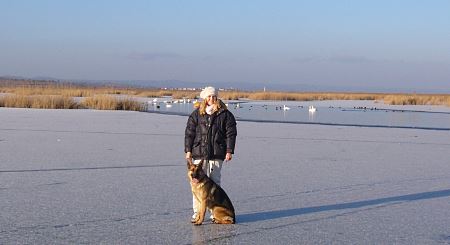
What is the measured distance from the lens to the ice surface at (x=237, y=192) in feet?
19.0

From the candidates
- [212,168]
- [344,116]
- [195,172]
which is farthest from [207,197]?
[344,116]

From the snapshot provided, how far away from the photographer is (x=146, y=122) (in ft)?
68.2

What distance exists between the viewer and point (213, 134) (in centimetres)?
655

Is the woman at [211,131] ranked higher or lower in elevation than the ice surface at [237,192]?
higher

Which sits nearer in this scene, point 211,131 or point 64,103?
point 211,131

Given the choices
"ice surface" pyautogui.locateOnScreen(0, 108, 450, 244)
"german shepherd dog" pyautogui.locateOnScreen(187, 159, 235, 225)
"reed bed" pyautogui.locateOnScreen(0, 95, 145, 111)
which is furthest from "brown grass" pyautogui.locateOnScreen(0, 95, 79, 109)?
"german shepherd dog" pyautogui.locateOnScreen(187, 159, 235, 225)

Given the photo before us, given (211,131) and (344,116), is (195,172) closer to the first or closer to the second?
(211,131)

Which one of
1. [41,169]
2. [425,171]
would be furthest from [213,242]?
[425,171]

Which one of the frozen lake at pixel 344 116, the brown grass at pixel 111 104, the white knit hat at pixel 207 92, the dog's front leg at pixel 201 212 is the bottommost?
the frozen lake at pixel 344 116

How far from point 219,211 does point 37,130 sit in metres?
11.2

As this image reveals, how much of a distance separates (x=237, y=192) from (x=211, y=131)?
168 centimetres

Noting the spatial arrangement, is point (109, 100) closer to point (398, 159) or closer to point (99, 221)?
point (398, 159)

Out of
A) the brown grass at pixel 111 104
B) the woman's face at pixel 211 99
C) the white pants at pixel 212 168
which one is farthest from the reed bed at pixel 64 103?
the woman's face at pixel 211 99

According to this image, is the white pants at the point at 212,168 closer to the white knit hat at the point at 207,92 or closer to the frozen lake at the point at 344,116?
the white knit hat at the point at 207,92
